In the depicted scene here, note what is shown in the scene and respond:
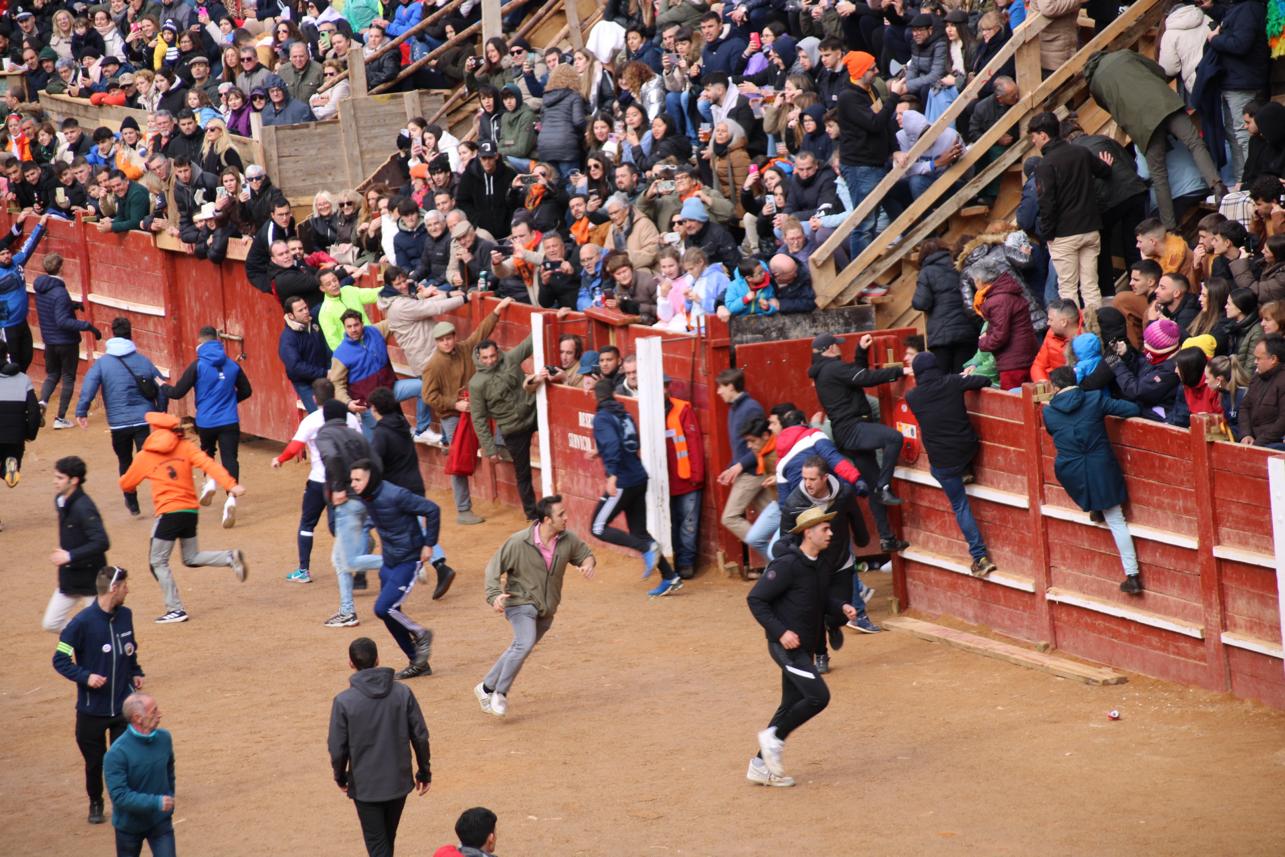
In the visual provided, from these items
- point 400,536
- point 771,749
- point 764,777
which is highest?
point 400,536

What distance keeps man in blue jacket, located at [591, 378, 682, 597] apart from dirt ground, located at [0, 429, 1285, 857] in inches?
21.5

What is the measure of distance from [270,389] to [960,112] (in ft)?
29.5

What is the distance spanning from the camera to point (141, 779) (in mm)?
9773

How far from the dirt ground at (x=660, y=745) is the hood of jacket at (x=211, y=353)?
121 inches

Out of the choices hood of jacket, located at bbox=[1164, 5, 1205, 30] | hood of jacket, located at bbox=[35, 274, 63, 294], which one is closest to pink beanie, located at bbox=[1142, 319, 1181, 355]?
hood of jacket, located at bbox=[1164, 5, 1205, 30]

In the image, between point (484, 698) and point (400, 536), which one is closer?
point (484, 698)

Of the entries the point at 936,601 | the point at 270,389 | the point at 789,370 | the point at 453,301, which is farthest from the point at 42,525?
the point at 936,601

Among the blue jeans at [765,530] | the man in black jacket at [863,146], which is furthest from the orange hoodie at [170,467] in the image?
the man in black jacket at [863,146]

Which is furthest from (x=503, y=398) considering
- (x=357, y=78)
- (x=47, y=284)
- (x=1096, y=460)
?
(x=357, y=78)

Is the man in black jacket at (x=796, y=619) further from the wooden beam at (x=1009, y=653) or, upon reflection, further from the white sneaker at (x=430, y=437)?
the white sneaker at (x=430, y=437)

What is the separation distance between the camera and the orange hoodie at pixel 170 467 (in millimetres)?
15070

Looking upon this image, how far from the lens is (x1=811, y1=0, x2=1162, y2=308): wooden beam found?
642 inches

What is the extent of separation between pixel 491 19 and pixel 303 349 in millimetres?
7217

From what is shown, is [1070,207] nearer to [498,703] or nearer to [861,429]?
[861,429]
